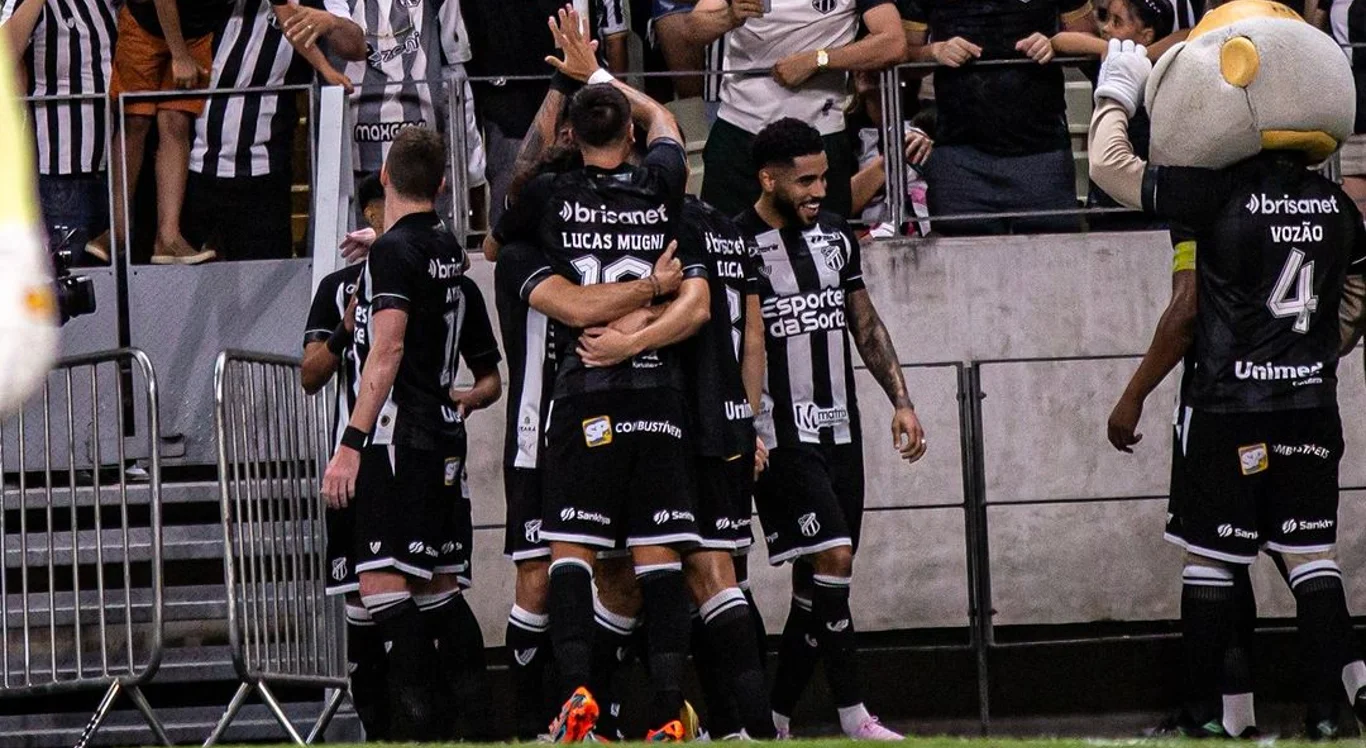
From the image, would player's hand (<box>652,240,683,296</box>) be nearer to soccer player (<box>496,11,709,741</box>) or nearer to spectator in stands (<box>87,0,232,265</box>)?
soccer player (<box>496,11,709,741</box>)

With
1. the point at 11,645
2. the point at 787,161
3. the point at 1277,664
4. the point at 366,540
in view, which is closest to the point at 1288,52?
the point at 787,161

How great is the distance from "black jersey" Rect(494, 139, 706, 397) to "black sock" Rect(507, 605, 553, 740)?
33.2 inches

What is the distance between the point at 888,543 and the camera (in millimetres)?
10117

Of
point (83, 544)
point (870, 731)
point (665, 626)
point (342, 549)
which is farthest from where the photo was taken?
point (83, 544)

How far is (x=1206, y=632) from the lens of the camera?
26.1 ft

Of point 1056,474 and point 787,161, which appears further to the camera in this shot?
point 1056,474

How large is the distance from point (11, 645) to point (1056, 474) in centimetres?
468

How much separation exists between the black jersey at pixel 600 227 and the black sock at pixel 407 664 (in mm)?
1186

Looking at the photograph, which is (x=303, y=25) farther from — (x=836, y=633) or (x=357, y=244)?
(x=836, y=633)

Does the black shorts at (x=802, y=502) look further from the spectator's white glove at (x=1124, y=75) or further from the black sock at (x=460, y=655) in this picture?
the spectator's white glove at (x=1124, y=75)

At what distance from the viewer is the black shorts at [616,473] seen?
285 inches

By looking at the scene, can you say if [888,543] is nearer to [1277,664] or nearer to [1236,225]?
[1277,664]

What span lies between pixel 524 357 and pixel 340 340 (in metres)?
1.01

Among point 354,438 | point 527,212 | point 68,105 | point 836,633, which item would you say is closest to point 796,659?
point 836,633
